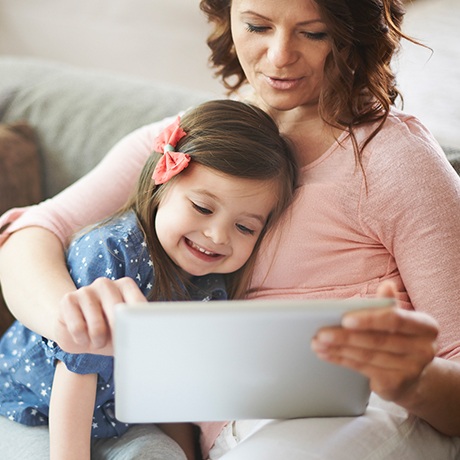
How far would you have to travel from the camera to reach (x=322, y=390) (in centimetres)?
100

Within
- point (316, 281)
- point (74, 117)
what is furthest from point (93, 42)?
point (316, 281)

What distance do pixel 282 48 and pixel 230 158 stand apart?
19 centimetres

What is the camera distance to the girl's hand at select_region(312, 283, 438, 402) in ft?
2.80

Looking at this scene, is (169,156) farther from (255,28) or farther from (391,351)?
(391,351)

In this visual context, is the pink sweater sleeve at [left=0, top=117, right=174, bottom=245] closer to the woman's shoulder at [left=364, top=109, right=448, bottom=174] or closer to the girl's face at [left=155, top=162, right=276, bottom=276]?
the girl's face at [left=155, top=162, right=276, bottom=276]

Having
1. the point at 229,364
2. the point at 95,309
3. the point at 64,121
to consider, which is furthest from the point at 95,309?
the point at 64,121

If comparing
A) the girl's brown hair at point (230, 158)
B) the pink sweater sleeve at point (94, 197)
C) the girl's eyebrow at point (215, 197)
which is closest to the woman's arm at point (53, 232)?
the pink sweater sleeve at point (94, 197)

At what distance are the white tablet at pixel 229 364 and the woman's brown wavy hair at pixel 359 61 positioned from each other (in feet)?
1.28

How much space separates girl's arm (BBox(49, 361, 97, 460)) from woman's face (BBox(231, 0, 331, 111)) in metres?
0.53

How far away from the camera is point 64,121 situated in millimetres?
1884

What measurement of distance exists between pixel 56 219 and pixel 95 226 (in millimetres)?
104

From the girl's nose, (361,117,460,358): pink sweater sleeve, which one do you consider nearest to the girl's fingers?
the girl's nose

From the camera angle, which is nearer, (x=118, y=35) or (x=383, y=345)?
(x=383, y=345)

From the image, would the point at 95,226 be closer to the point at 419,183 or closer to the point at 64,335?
the point at 64,335
